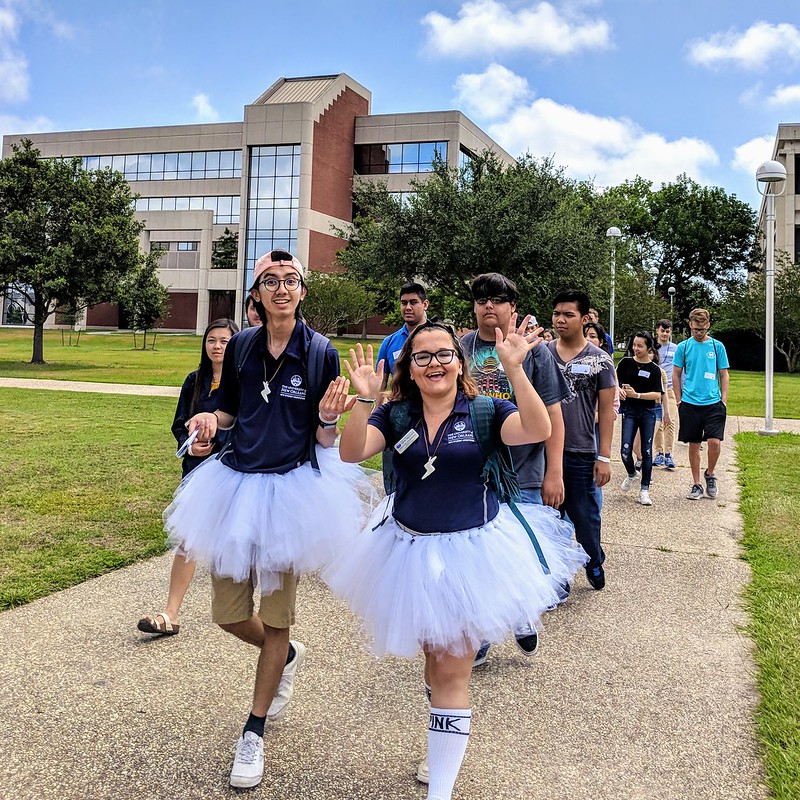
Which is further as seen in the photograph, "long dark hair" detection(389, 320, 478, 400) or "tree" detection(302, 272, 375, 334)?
"tree" detection(302, 272, 375, 334)

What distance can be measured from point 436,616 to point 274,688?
3.02 feet

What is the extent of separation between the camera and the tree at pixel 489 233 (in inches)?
875

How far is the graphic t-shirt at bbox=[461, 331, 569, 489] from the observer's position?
3910 millimetres

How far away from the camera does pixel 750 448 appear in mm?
11984

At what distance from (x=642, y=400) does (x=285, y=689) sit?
5.89 meters

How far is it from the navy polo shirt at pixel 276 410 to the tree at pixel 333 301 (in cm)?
3997

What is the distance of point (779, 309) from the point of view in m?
39.1

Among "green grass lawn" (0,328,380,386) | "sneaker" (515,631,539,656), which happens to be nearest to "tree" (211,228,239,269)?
"green grass lawn" (0,328,380,386)

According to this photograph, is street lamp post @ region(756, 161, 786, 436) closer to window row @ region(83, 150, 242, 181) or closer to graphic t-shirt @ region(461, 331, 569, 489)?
graphic t-shirt @ region(461, 331, 569, 489)

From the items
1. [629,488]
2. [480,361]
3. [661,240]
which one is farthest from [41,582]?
[661,240]

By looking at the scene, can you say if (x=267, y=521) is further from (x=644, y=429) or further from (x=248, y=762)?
(x=644, y=429)

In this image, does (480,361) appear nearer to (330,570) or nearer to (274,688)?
(330,570)

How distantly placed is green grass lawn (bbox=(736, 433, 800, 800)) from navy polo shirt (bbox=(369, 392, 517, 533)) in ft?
5.13

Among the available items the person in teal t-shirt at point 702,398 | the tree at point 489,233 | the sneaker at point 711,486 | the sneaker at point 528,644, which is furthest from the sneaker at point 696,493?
the tree at point 489,233
